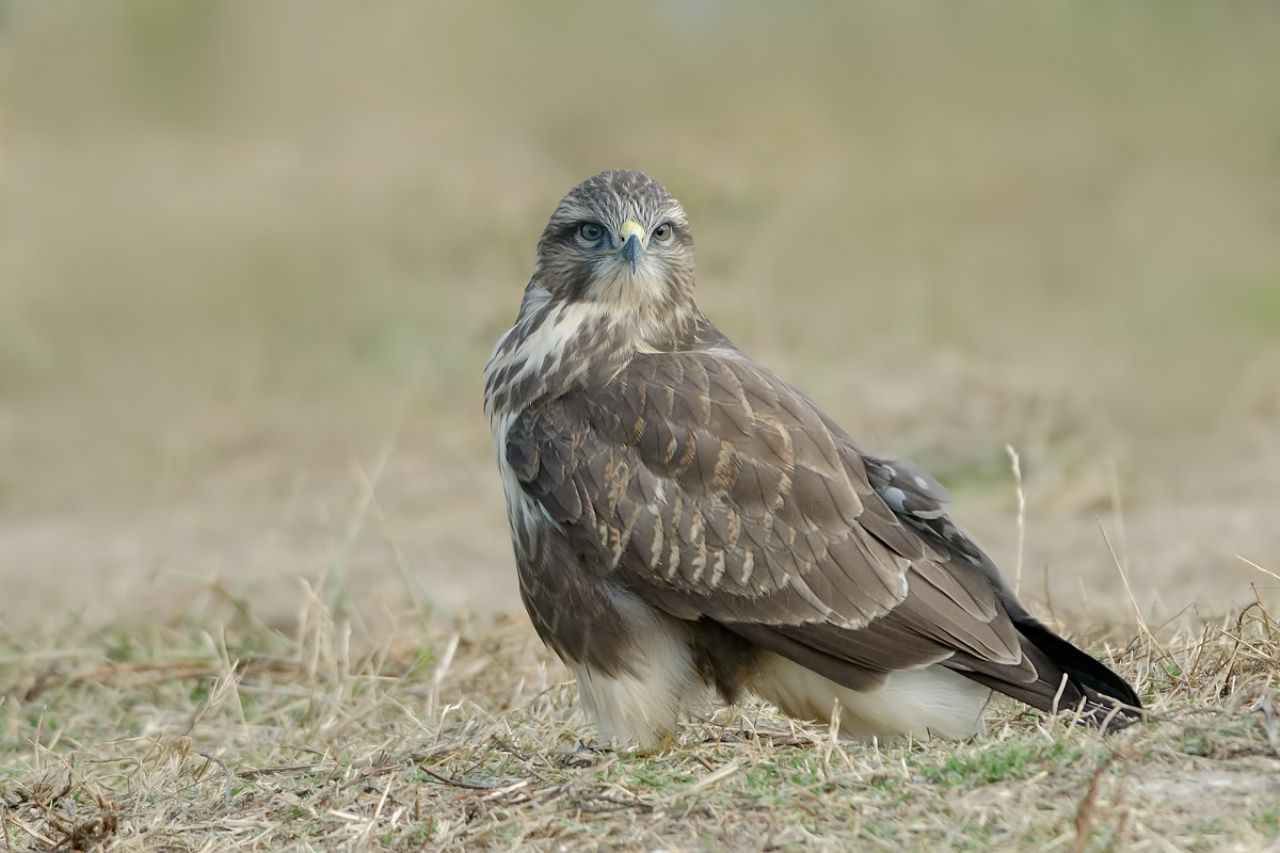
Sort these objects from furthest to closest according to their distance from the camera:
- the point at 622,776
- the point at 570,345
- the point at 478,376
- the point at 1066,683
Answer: the point at 478,376 → the point at 570,345 → the point at 1066,683 → the point at 622,776

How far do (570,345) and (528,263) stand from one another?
9.09m

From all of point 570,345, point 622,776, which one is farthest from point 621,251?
point 622,776

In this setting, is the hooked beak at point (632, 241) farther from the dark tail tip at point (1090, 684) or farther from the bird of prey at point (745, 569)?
the dark tail tip at point (1090, 684)

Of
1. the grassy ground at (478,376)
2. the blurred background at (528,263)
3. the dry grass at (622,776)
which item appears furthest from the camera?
the blurred background at (528,263)

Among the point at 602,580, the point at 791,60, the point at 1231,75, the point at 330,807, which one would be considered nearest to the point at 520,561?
→ the point at 602,580

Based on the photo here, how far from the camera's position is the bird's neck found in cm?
480

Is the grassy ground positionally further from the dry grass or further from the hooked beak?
the hooked beak

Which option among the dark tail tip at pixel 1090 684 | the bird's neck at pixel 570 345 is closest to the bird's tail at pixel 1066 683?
the dark tail tip at pixel 1090 684

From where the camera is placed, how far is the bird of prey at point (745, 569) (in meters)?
4.41

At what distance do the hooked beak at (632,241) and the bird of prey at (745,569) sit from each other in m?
0.35

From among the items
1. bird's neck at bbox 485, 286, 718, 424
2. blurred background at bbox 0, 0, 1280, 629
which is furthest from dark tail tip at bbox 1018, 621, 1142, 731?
blurred background at bbox 0, 0, 1280, 629

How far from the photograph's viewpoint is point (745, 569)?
4434 millimetres

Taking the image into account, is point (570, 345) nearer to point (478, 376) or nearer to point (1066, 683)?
point (1066, 683)

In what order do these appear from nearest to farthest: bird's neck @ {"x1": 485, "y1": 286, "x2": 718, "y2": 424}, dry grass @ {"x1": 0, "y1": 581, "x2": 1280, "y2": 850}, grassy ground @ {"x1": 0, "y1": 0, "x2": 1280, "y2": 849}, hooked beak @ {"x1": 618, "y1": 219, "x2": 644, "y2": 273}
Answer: dry grass @ {"x1": 0, "y1": 581, "x2": 1280, "y2": 850} < grassy ground @ {"x1": 0, "y1": 0, "x2": 1280, "y2": 849} < bird's neck @ {"x1": 485, "y1": 286, "x2": 718, "y2": 424} < hooked beak @ {"x1": 618, "y1": 219, "x2": 644, "y2": 273}
